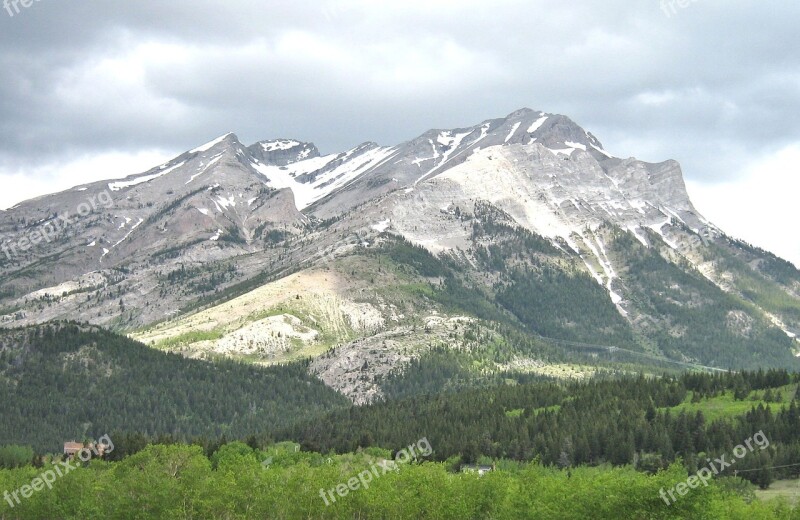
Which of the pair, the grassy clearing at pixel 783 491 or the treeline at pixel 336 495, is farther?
the grassy clearing at pixel 783 491

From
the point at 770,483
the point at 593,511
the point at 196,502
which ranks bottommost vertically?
the point at 770,483

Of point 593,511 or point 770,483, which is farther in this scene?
point 770,483

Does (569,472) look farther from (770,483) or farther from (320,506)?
(320,506)

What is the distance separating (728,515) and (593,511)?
1679cm

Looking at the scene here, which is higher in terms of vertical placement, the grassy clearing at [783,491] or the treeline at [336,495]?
the treeline at [336,495]

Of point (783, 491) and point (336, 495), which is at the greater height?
point (336, 495)

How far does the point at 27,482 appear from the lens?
530 ft

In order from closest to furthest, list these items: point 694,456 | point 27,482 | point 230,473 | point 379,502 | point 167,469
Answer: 1. point 379,502
2. point 230,473
3. point 27,482
4. point 167,469
5. point 694,456

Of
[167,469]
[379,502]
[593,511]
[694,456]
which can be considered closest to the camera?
[593,511]

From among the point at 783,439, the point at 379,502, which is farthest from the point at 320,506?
the point at 783,439

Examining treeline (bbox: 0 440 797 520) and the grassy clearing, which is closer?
treeline (bbox: 0 440 797 520)

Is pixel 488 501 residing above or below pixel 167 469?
below

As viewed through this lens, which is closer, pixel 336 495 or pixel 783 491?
pixel 336 495

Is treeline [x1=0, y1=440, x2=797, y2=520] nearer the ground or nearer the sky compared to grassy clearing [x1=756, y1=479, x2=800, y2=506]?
nearer the sky
